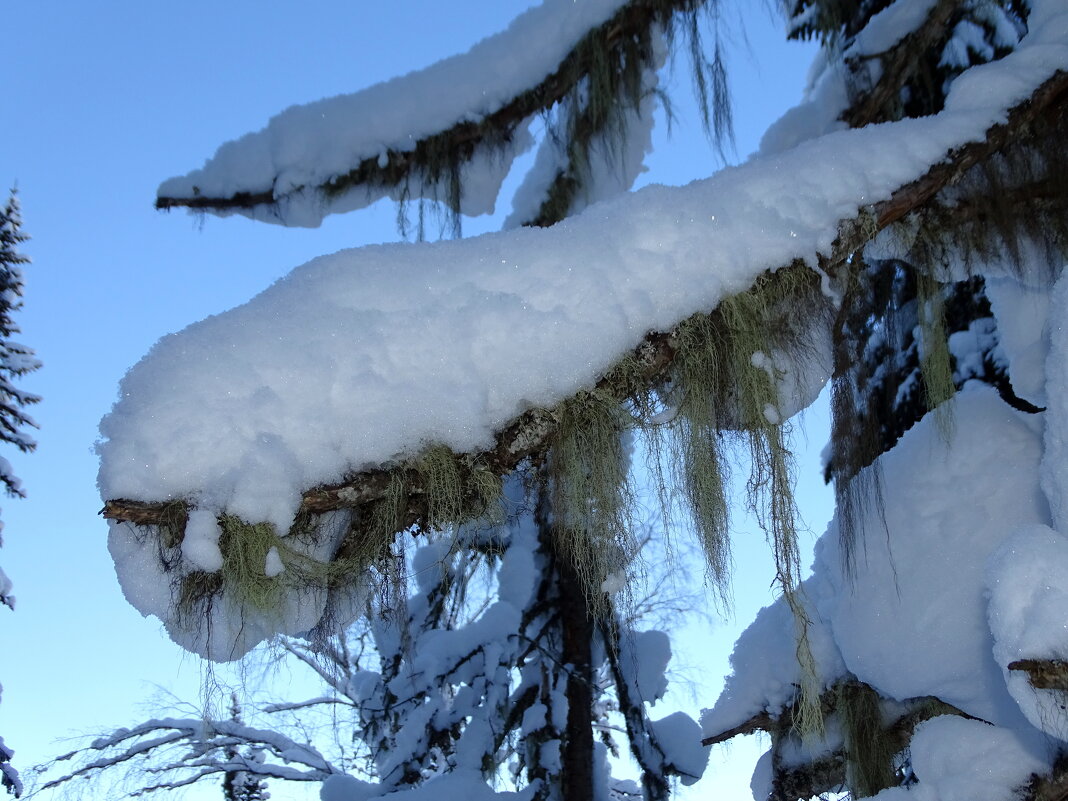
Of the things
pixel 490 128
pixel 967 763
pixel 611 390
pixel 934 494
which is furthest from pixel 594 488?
pixel 490 128

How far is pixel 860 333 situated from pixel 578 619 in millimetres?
3410

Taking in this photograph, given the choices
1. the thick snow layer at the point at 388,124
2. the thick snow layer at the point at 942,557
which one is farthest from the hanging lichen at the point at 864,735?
the thick snow layer at the point at 388,124

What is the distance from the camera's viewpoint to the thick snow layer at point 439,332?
1768 millimetres

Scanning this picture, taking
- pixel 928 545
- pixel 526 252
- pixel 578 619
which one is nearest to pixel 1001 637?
pixel 928 545

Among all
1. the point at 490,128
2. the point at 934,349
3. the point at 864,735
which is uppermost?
the point at 490,128

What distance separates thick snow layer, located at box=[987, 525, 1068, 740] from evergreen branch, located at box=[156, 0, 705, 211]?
7.55 ft

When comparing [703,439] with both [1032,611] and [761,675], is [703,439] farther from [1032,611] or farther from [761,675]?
[761,675]

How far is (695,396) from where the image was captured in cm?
212

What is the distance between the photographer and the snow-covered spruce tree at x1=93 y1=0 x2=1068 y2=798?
5.97ft

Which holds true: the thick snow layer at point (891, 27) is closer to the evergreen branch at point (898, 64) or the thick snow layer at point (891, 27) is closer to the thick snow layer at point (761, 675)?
the evergreen branch at point (898, 64)

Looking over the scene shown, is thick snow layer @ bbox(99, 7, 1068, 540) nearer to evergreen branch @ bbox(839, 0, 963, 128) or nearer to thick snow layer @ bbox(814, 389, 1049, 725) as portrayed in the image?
evergreen branch @ bbox(839, 0, 963, 128)

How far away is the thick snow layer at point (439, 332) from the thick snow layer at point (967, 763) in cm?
157

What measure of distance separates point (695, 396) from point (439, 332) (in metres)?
0.63

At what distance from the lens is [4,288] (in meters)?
9.97
